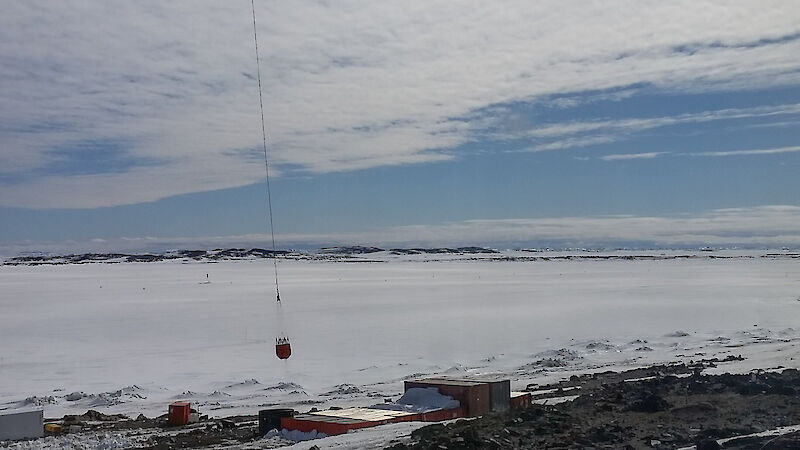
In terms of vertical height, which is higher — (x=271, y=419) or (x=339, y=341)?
(x=271, y=419)

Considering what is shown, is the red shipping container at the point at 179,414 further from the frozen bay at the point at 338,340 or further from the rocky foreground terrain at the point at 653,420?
the rocky foreground terrain at the point at 653,420

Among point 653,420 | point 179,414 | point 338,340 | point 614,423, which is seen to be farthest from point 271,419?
point 338,340

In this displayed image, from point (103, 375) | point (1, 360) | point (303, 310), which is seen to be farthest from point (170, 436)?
point (303, 310)

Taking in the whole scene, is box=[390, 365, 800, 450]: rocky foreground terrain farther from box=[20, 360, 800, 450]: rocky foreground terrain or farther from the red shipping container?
the red shipping container

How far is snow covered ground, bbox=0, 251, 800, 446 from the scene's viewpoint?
1652cm

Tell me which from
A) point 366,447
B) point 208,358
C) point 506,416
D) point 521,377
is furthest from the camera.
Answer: point 208,358

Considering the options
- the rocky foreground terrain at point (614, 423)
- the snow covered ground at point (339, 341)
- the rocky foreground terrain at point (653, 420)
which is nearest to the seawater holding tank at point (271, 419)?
the rocky foreground terrain at point (614, 423)

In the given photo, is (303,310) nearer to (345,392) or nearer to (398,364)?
(398,364)

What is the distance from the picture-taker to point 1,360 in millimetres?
20234

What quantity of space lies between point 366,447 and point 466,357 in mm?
10244

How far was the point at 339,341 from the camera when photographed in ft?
74.8

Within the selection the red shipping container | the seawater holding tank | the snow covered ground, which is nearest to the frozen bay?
the snow covered ground

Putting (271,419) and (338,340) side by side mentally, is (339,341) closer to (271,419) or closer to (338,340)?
(338,340)

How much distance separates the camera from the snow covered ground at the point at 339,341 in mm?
16516
